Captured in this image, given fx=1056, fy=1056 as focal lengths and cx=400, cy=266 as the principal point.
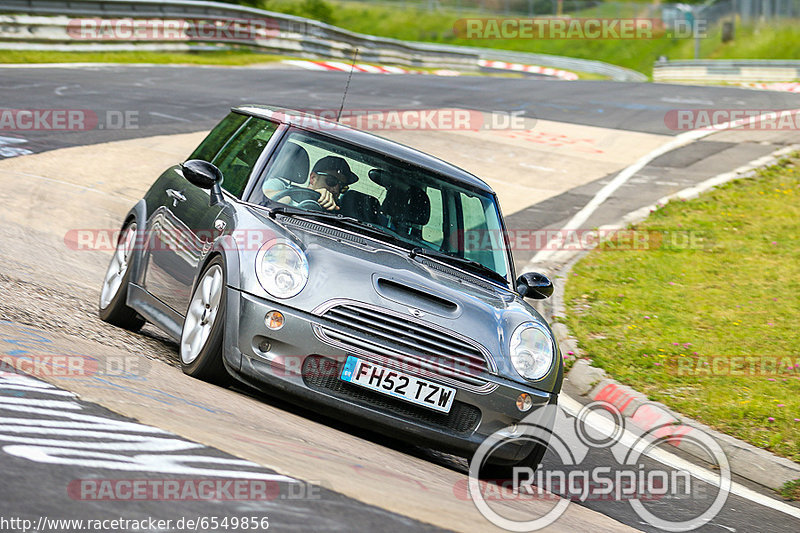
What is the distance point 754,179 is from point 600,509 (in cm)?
1239

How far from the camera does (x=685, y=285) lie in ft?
37.3

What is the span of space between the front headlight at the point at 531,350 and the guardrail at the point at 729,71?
32.8m

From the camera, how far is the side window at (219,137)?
277 inches

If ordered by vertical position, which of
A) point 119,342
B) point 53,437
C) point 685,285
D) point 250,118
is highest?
point 250,118

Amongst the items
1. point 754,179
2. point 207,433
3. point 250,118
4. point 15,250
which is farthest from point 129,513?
point 754,179

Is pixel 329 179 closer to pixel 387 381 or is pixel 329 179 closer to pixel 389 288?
pixel 389 288

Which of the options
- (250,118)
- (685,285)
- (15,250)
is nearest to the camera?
(250,118)

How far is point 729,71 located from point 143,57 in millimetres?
22099

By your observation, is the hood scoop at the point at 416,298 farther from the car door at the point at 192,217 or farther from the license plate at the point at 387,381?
the car door at the point at 192,217

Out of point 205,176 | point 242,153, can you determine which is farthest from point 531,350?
point 242,153

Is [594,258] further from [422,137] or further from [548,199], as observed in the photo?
[422,137]

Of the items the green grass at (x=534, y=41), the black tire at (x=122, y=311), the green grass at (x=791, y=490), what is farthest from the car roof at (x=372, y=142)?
the green grass at (x=534, y=41)

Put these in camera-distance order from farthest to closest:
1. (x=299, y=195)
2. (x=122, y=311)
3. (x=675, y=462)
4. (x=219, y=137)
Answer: (x=219, y=137) < (x=122, y=311) < (x=675, y=462) < (x=299, y=195)

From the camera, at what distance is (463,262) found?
247 inches
